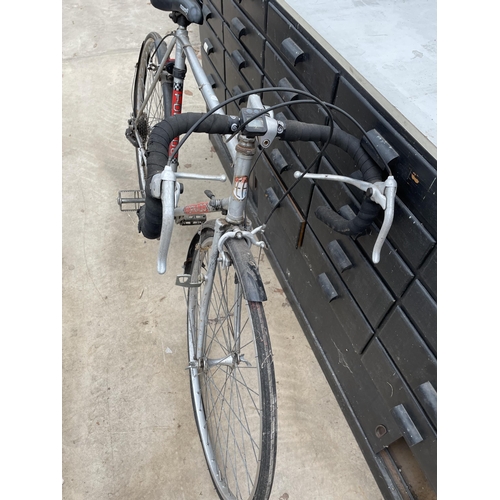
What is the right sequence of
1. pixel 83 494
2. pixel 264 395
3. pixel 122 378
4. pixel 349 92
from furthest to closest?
pixel 122 378 → pixel 83 494 → pixel 349 92 → pixel 264 395

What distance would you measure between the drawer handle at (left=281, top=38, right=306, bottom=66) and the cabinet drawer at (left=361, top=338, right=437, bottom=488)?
111 centimetres

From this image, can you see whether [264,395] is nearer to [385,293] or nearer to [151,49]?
[385,293]

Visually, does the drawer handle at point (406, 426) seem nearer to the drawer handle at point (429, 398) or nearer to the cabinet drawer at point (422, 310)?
the drawer handle at point (429, 398)

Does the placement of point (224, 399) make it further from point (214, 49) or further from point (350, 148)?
point (214, 49)

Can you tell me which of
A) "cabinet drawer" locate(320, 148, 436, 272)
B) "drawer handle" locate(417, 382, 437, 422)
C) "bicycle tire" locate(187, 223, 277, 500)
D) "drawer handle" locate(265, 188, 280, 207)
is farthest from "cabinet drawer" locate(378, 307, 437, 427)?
"drawer handle" locate(265, 188, 280, 207)

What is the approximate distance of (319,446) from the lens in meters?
1.92

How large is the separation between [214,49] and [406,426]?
94.8 inches

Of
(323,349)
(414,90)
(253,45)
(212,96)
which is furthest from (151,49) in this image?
(323,349)

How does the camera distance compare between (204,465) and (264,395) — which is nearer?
(264,395)

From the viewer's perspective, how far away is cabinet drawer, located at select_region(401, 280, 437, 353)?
1.25m

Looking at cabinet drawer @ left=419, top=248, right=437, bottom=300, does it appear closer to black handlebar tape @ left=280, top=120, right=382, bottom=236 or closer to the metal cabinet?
the metal cabinet

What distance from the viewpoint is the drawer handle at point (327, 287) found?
5.89 ft

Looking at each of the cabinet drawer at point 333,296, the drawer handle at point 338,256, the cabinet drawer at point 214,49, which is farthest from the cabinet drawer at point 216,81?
the drawer handle at point 338,256

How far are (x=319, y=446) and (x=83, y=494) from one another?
1.02 metres
